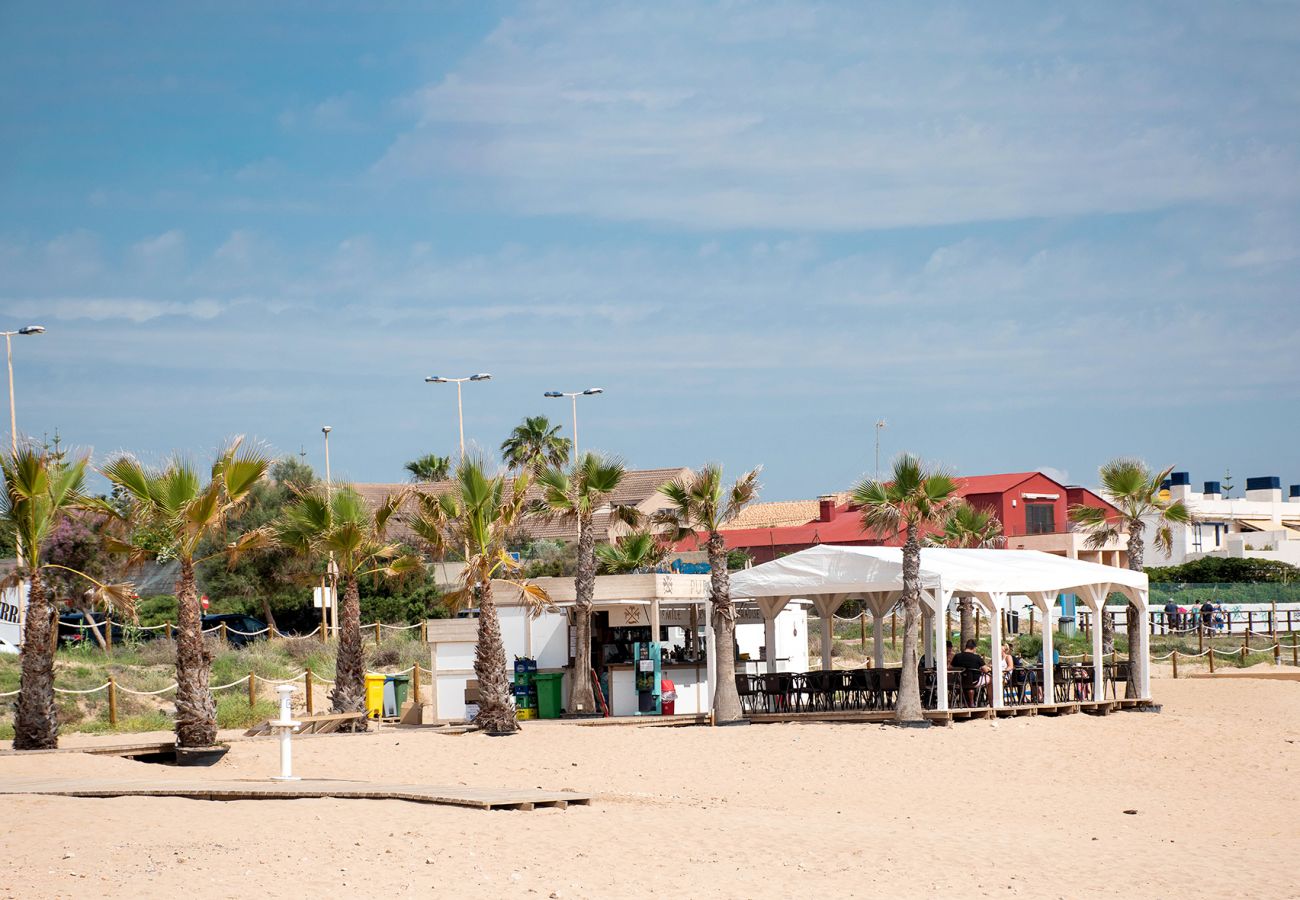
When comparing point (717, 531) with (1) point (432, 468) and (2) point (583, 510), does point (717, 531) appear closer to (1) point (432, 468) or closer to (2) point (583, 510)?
(2) point (583, 510)

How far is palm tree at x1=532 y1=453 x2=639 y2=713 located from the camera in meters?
28.0

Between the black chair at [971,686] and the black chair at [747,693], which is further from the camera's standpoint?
the black chair at [747,693]

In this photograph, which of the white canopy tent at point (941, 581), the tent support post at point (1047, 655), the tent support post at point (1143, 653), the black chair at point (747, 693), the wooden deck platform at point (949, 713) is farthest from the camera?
the tent support post at point (1143, 653)

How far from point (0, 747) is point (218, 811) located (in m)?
10.5

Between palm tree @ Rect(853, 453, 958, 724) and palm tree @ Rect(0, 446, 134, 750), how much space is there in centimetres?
1165

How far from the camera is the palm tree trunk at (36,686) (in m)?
20.6

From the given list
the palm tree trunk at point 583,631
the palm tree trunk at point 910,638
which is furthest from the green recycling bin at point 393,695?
the palm tree trunk at point 910,638

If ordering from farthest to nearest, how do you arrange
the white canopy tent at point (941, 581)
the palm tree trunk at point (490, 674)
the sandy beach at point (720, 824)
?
the white canopy tent at point (941, 581), the palm tree trunk at point (490, 674), the sandy beach at point (720, 824)

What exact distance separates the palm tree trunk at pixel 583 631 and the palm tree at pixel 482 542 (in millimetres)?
3004

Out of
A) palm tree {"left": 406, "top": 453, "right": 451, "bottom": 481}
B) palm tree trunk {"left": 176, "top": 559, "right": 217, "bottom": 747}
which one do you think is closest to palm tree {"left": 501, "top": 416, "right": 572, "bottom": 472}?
palm tree {"left": 406, "top": 453, "right": 451, "bottom": 481}

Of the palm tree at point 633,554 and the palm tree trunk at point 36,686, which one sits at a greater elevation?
the palm tree at point 633,554

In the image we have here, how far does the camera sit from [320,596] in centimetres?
3938

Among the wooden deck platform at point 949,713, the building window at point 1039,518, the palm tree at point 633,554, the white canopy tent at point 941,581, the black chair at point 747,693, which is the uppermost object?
the building window at point 1039,518

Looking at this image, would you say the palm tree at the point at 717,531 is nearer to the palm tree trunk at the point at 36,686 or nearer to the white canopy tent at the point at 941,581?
the white canopy tent at the point at 941,581
